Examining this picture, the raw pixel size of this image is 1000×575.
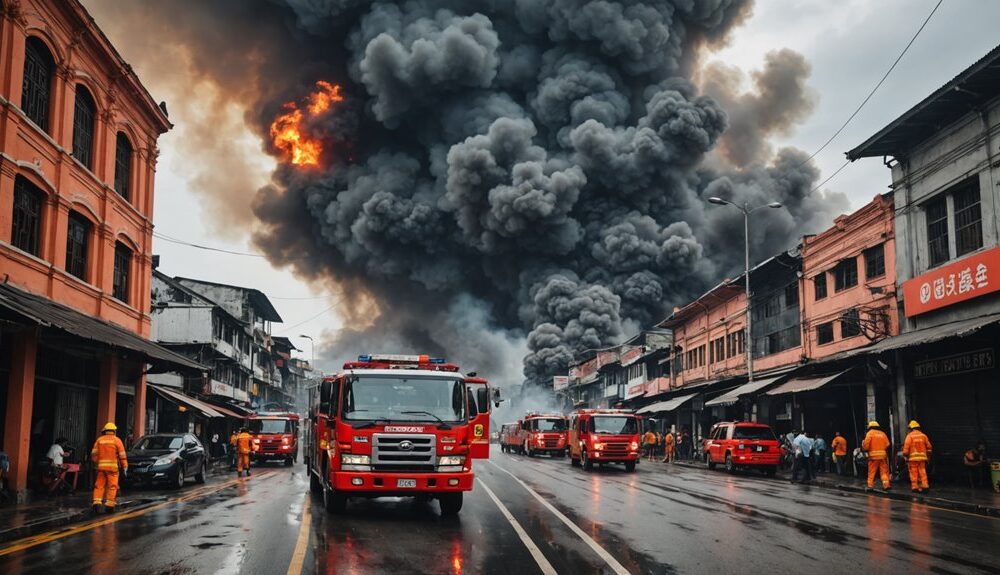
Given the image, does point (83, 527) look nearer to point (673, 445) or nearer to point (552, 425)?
point (552, 425)

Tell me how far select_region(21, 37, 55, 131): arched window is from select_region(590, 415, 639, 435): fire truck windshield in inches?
795

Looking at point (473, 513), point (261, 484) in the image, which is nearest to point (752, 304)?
point (261, 484)

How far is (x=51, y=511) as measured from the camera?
14977 millimetres

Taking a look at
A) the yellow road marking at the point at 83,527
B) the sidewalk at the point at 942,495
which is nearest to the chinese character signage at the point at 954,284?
the sidewalk at the point at 942,495

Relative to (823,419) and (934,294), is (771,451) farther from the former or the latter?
(934,294)

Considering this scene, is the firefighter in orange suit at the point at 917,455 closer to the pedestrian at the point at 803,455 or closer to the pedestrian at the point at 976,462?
the pedestrian at the point at 976,462

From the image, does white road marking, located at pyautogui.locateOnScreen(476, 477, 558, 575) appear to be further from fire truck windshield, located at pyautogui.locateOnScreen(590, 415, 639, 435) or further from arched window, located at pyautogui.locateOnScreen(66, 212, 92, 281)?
fire truck windshield, located at pyautogui.locateOnScreen(590, 415, 639, 435)

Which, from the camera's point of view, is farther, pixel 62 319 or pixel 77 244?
pixel 77 244

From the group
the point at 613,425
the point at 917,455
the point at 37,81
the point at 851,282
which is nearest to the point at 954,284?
Answer: the point at 917,455

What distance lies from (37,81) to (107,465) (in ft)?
34.7

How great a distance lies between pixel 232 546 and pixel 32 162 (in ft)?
44.1

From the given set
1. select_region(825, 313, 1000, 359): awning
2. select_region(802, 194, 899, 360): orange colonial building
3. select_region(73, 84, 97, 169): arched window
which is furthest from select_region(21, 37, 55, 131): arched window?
select_region(802, 194, 899, 360): orange colonial building

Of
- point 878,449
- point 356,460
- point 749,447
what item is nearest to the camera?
point 356,460

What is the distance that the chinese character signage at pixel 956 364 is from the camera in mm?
22469
